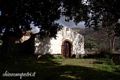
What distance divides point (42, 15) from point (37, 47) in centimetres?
1700

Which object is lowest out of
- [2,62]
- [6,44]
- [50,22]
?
[2,62]

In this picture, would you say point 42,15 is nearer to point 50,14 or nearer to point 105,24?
point 50,14

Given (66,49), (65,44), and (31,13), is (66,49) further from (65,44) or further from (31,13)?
(31,13)

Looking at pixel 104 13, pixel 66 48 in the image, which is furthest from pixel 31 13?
pixel 66 48

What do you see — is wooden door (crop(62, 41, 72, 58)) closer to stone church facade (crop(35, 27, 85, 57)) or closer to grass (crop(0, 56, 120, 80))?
stone church facade (crop(35, 27, 85, 57))

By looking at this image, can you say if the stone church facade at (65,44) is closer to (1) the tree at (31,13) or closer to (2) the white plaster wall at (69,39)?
(2) the white plaster wall at (69,39)

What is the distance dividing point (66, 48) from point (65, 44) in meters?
0.65

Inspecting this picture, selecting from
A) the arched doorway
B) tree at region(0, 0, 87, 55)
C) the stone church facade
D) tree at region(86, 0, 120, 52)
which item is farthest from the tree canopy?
the arched doorway

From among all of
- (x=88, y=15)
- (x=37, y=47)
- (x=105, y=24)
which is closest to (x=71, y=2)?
(x=88, y=15)

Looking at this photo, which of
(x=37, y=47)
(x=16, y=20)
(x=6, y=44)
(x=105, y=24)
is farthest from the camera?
(x=37, y=47)

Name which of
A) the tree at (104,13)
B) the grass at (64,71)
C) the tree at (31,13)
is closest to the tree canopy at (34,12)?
the tree at (31,13)

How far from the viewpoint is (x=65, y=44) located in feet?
147

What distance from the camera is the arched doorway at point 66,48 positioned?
146ft

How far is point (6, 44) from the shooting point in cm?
2564
